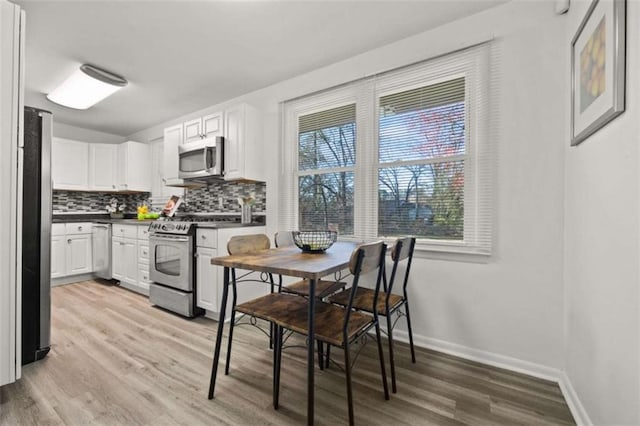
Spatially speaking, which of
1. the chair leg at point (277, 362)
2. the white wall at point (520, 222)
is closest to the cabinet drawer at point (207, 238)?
the chair leg at point (277, 362)

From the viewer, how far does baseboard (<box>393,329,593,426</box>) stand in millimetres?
1431

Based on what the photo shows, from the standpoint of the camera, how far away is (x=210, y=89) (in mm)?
3227

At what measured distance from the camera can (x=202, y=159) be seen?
10.6 ft

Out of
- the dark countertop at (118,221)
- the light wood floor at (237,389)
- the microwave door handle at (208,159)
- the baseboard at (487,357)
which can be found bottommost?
the light wood floor at (237,389)

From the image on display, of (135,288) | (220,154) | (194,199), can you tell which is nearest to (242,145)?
(220,154)

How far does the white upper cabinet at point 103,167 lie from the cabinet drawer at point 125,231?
1073 millimetres

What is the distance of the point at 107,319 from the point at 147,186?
2.54 meters

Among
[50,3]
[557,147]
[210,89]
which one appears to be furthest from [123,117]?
[557,147]

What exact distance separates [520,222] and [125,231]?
4.24m

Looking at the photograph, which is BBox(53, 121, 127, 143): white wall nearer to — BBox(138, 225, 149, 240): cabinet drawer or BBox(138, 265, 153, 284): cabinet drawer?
BBox(138, 225, 149, 240): cabinet drawer

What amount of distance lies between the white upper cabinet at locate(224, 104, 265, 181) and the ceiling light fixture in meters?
1.13

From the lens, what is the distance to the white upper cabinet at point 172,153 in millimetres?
3586

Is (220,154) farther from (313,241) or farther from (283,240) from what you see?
(313,241)

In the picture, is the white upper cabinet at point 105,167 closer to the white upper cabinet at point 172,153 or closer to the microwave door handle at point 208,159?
the white upper cabinet at point 172,153
